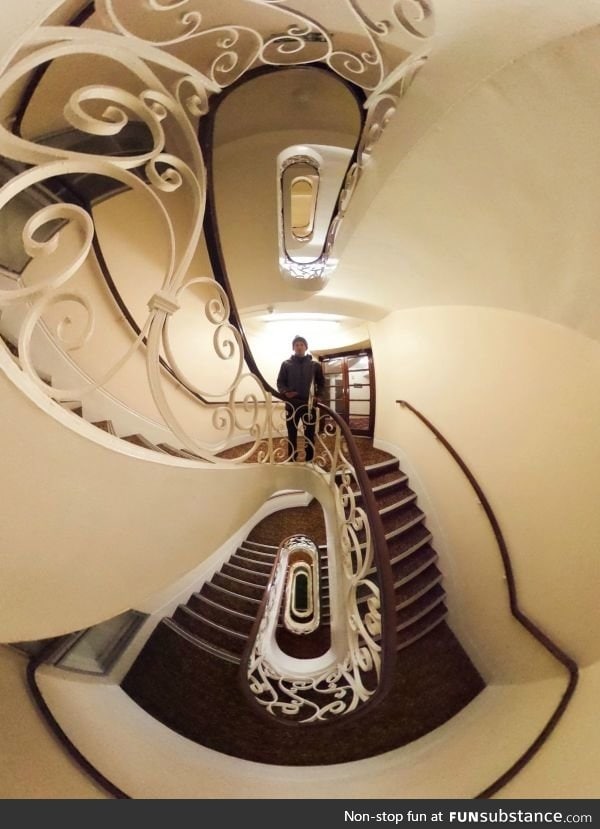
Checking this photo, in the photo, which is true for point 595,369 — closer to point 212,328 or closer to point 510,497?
point 510,497

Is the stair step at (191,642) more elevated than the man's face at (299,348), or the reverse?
the man's face at (299,348)

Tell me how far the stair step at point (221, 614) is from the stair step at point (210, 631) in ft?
0.06

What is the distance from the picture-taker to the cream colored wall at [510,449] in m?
0.75

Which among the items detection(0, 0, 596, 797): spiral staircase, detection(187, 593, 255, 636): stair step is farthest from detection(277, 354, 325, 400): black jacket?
detection(187, 593, 255, 636): stair step

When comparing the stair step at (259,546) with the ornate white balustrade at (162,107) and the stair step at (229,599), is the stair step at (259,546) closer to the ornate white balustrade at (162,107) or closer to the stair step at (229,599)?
the stair step at (229,599)

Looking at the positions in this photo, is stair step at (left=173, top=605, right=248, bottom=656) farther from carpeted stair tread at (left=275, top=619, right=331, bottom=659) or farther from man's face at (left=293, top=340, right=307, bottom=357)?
man's face at (left=293, top=340, right=307, bottom=357)

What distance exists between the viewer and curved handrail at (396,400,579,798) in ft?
2.72

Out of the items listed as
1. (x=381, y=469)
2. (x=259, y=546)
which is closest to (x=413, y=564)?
(x=381, y=469)

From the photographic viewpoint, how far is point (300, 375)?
1.53 meters

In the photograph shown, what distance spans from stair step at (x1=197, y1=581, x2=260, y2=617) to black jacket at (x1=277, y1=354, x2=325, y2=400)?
1001 millimetres

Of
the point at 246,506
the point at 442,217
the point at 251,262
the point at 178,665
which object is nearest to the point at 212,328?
the point at 251,262

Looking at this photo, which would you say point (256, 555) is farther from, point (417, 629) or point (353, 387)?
point (353, 387)

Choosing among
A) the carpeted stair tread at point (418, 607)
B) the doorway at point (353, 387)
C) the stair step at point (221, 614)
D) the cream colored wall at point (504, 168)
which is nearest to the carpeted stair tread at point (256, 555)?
the stair step at point (221, 614)

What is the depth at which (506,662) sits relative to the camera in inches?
42.2
